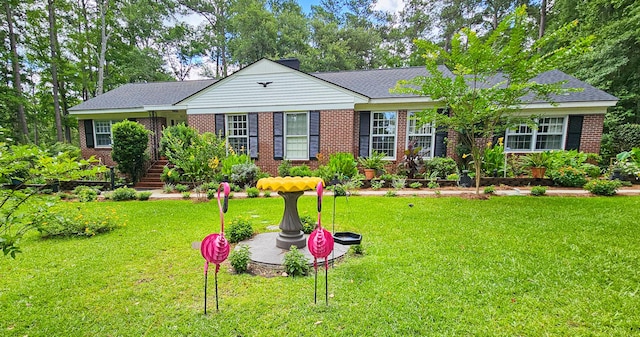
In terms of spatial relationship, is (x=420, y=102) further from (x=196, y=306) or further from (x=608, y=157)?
(x=196, y=306)

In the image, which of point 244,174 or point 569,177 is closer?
point 569,177

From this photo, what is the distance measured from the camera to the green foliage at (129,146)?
9344 mm

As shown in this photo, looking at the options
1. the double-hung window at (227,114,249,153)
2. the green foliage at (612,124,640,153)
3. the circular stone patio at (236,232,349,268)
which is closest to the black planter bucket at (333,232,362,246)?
the circular stone patio at (236,232,349,268)

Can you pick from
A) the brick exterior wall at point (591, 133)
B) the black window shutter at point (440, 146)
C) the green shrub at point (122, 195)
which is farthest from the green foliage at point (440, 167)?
the green shrub at point (122, 195)

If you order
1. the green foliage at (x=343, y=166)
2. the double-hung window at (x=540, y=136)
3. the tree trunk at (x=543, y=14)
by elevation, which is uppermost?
the tree trunk at (x=543, y=14)

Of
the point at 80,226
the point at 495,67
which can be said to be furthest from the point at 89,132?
the point at 495,67

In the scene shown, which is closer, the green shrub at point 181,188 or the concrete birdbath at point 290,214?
the concrete birdbath at point 290,214

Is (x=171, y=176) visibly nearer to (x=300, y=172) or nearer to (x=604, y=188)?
(x=300, y=172)

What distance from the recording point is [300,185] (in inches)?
131

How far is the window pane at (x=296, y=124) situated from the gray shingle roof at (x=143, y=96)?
5.09 metres

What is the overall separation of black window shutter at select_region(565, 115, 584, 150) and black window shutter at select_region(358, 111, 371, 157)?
22.3 ft

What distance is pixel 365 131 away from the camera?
1043 centimetres

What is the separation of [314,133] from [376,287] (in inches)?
318

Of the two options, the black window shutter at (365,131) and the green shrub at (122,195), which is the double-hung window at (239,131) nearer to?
the green shrub at (122,195)
